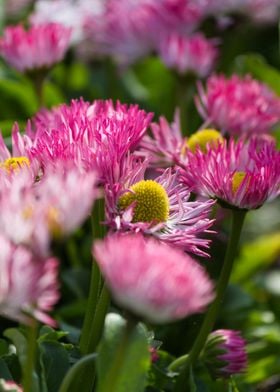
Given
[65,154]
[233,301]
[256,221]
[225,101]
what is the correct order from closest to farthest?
[65,154], [225,101], [233,301], [256,221]

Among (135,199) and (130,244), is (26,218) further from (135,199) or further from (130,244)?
(135,199)

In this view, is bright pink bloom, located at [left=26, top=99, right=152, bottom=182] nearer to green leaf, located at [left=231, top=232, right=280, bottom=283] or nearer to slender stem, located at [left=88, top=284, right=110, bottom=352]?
slender stem, located at [left=88, top=284, right=110, bottom=352]

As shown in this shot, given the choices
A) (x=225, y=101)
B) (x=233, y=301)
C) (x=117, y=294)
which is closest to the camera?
(x=117, y=294)

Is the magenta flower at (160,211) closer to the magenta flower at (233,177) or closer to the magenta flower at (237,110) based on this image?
the magenta flower at (233,177)

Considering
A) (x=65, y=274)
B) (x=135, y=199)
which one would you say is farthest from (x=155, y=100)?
(x=135, y=199)

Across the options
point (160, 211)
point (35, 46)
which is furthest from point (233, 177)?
point (35, 46)

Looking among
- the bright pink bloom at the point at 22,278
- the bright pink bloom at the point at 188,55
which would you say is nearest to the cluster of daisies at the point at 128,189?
the bright pink bloom at the point at 22,278

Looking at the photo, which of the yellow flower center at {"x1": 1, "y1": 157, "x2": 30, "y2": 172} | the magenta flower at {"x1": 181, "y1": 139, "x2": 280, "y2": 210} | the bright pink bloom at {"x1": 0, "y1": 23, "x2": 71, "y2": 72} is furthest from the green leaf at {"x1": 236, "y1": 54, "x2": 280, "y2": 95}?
the yellow flower center at {"x1": 1, "y1": 157, "x2": 30, "y2": 172}
